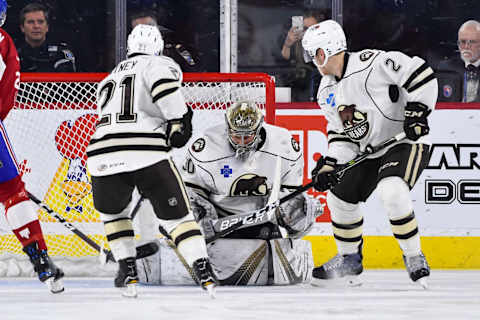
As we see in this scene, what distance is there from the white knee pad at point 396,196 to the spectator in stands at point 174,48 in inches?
64.4

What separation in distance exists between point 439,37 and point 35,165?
2.11 metres

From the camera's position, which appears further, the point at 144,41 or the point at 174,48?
the point at 174,48

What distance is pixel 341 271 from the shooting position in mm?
3889

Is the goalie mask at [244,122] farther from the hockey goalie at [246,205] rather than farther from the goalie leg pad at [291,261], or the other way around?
the goalie leg pad at [291,261]

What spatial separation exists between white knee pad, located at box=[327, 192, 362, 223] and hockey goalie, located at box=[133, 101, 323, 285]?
7 centimetres

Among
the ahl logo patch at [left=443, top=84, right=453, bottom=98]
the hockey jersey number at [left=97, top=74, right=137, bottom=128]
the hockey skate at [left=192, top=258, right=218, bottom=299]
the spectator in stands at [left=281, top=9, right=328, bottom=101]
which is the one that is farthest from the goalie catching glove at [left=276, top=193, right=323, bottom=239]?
the ahl logo patch at [left=443, top=84, right=453, bottom=98]

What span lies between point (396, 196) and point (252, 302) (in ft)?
2.36

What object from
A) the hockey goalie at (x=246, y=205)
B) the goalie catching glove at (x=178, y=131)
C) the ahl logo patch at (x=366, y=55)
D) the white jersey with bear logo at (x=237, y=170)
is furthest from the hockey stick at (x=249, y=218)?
the goalie catching glove at (x=178, y=131)

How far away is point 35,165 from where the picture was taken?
4508mm

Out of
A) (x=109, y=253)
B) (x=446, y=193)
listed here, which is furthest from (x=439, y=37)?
(x=109, y=253)

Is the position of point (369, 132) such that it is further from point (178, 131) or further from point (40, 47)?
point (40, 47)

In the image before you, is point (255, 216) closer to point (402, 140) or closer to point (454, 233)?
point (402, 140)

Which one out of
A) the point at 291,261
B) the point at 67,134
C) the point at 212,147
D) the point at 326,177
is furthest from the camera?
the point at 67,134

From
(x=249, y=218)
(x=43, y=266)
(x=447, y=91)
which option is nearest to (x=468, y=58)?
(x=447, y=91)
